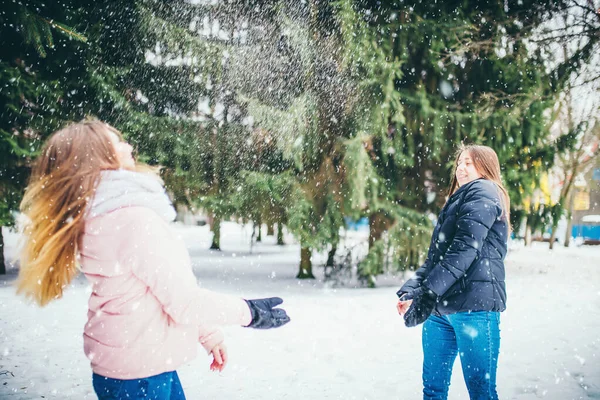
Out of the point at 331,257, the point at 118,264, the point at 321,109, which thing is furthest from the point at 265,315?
the point at 331,257

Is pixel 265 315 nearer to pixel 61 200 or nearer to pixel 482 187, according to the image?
pixel 61 200

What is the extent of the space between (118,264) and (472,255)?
5.76ft

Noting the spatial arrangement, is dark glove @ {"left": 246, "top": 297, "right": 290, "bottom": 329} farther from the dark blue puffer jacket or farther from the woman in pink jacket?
the dark blue puffer jacket

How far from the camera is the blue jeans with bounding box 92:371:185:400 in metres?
1.39

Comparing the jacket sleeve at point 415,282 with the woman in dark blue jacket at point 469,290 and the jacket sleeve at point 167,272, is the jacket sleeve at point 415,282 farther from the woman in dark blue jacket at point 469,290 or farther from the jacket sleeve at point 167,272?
the jacket sleeve at point 167,272

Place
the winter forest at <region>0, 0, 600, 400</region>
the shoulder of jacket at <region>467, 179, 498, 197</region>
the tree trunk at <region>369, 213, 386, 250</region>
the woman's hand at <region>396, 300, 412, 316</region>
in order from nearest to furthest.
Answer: the shoulder of jacket at <region>467, 179, 498, 197</region> → the woman's hand at <region>396, 300, 412, 316</region> → the winter forest at <region>0, 0, 600, 400</region> → the tree trunk at <region>369, 213, 386, 250</region>

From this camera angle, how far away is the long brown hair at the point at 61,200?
4.69 feet

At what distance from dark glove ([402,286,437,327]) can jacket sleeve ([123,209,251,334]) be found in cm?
134

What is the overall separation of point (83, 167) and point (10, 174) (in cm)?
920

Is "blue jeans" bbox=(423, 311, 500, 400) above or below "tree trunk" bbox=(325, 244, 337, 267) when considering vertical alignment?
above

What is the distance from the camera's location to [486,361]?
7.66 feet

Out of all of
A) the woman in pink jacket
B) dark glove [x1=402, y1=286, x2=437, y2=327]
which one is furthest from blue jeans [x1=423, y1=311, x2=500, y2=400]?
the woman in pink jacket

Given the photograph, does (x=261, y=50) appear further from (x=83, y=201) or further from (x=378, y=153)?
(x=83, y=201)

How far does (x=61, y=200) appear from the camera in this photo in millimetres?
1450
